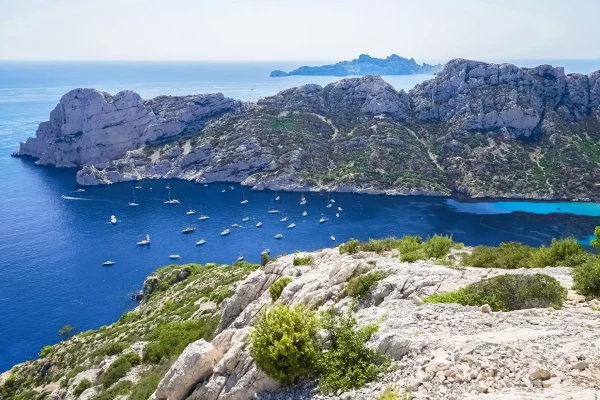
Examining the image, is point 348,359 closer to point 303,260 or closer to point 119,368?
point 303,260

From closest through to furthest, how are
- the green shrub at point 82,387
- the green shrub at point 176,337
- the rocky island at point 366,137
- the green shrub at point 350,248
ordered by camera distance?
the green shrub at point 350,248
the green shrub at point 176,337
the green shrub at point 82,387
the rocky island at point 366,137

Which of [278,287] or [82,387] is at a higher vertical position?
[278,287]

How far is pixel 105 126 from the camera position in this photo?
165 meters

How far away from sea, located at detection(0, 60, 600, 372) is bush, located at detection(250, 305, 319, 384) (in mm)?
58294

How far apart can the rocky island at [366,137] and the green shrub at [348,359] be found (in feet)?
384

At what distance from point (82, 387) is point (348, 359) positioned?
27265 millimetres

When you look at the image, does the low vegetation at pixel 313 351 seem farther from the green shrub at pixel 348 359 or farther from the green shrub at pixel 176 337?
the green shrub at pixel 176 337

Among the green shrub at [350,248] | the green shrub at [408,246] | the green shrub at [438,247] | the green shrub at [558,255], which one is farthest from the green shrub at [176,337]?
the green shrub at [558,255]

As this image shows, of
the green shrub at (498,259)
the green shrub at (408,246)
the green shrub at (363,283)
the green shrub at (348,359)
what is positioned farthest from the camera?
the green shrub at (408,246)

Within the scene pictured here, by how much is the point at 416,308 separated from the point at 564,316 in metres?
5.24

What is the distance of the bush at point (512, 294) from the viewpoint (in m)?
16.8

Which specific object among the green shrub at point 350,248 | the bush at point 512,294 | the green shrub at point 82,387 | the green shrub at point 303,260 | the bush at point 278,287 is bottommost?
the green shrub at point 82,387

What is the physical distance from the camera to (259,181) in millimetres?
138625

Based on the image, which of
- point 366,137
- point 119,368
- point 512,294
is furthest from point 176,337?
point 366,137
